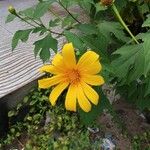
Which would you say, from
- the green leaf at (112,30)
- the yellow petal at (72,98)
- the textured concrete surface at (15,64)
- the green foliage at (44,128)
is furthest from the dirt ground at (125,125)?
the yellow petal at (72,98)

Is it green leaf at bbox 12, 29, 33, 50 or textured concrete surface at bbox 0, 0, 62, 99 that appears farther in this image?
textured concrete surface at bbox 0, 0, 62, 99

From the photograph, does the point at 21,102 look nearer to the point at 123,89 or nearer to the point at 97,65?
the point at 123,89

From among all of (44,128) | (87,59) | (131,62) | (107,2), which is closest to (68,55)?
(87,59)

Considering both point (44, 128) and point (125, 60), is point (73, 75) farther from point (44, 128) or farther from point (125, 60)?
point (44, 128)

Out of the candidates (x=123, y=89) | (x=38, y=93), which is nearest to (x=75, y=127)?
(x=38, y=93)

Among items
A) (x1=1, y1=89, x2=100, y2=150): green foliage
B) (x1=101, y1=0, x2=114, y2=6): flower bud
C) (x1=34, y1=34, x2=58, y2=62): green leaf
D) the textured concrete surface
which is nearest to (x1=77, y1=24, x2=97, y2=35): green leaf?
(x1=34, y1=34, x2=58, y2=62): green leaf

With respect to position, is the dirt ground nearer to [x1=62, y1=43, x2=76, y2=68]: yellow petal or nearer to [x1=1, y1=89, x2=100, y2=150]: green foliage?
[x1=1, y1=89, x2=100, y2=150]: green foliage
